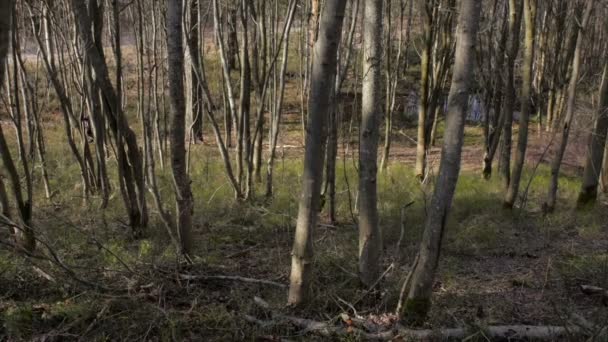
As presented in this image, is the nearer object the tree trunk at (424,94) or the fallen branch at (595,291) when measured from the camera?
the fallen branch at (595,291)


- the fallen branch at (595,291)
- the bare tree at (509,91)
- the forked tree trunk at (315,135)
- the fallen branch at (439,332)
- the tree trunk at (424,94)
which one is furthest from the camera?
the tree trunk at (424,94)

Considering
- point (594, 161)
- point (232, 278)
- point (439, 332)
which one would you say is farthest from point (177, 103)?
point (594, 161)

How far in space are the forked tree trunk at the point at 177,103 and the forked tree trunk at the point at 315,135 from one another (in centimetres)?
133

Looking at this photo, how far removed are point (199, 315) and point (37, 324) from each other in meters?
1.03

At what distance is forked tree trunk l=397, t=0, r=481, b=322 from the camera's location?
3.00 meters

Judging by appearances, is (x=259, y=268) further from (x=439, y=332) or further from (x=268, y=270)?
(x=439, y=332)

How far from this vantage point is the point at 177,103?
13.9 feet

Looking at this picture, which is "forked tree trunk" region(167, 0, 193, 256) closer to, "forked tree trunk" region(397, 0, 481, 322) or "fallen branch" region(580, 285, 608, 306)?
"forked tree trunk" region(397, 0, 481, 322)

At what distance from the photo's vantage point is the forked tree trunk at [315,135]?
3.12 metres

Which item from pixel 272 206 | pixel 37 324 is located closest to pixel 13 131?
pixel 272 206

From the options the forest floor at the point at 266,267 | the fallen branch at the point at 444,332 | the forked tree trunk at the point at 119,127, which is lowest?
the forest floor at the point at 266,267

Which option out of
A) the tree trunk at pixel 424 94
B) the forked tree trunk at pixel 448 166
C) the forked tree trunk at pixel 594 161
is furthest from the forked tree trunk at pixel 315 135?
the tree trunk at pixel 424 94

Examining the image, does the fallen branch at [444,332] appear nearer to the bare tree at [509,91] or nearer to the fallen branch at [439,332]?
the fallen branch at [439,332]

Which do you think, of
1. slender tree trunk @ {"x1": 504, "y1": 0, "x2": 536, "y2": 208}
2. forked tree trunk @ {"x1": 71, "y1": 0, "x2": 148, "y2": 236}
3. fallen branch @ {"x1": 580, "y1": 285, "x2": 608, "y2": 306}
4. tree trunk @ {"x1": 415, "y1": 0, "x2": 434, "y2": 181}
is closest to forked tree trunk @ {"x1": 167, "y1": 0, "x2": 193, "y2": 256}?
forked tree trunk @ {"x1": 71, "y1": 0, "x2": 148, "y2": 236}
